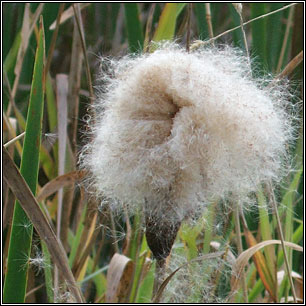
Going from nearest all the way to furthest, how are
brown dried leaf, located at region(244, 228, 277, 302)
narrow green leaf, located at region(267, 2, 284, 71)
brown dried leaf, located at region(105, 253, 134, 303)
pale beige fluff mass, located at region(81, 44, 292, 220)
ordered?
pale beige fluff mass, located at region(81, 44, 292, 220) < brown dried leaf, located at region(105, 253, 134, 303) < brown dried leaf, located at region(244, 228, 277, 302) < narrow green leaf, located at region(267, 2, 284, 71)

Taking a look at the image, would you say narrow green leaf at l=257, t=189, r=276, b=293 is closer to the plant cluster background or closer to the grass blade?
the plant cluster background

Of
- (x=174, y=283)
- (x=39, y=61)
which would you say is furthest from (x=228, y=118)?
(x=174, y=283)

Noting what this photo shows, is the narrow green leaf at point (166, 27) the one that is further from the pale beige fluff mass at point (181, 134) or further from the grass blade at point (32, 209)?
the grass blade at point (32, 209)

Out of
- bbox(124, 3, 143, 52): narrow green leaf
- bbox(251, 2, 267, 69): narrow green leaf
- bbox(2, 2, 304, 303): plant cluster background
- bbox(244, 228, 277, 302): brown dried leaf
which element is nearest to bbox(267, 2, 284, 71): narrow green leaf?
bbox(2, 2, 304, 303): plant cluster background

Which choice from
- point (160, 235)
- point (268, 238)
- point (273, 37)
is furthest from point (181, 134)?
point (273, 37)

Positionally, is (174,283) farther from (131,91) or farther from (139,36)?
(139,36)

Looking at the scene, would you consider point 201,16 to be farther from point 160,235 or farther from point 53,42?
point 160,235

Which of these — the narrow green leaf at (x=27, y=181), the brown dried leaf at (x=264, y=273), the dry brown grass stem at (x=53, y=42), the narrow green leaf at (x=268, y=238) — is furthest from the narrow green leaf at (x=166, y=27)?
the brown dried leaf at (x=264, y=273)
